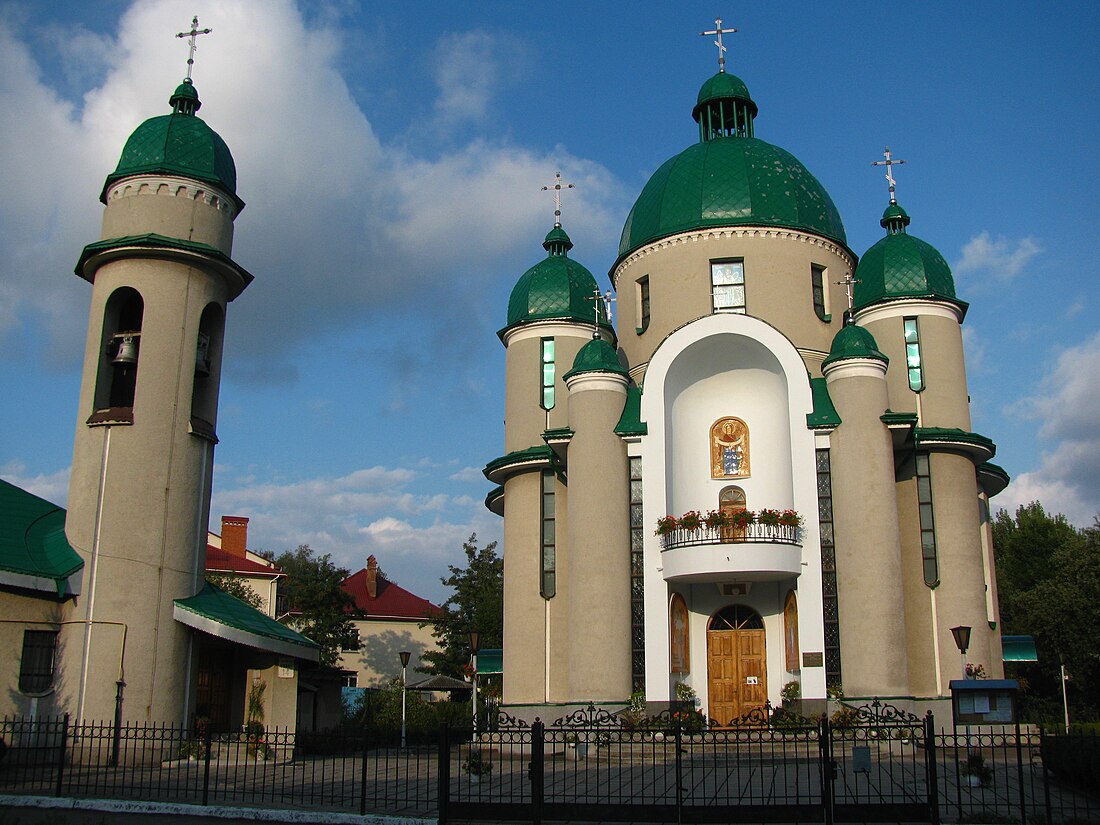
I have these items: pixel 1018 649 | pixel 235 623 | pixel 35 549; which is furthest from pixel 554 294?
pixel 1018 649

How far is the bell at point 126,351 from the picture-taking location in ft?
71.6

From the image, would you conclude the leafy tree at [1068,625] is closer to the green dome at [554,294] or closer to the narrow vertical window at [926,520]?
the narrow vertical window at [926,520]

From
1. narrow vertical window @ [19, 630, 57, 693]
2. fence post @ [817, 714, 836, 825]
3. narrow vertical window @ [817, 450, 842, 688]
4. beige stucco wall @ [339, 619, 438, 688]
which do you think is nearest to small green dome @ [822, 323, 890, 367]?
narrow vertical window @ [817, 450, 842, 688]

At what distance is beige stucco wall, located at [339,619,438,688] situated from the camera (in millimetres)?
51344

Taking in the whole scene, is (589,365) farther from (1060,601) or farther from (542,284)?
(1060,601)

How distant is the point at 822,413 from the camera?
2394 cm

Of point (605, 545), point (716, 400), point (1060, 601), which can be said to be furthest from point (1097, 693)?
point (605, 545)

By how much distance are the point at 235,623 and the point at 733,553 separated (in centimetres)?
1052

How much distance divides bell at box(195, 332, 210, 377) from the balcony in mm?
10953

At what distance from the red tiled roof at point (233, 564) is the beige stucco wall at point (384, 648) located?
5.81m

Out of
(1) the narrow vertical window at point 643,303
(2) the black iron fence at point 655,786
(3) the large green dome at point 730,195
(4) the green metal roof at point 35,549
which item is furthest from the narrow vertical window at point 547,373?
(4) the green metal roof at point 35,549

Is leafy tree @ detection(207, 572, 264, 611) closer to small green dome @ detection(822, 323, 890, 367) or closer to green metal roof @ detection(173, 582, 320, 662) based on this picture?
green metal roof @ detection(173, 582, 320, 662)

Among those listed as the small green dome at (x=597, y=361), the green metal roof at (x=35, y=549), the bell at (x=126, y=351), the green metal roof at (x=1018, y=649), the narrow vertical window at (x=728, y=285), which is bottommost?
the green metal roof at (x=1018, y=649)

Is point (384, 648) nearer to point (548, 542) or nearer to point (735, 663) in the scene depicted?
point (548, 542)
